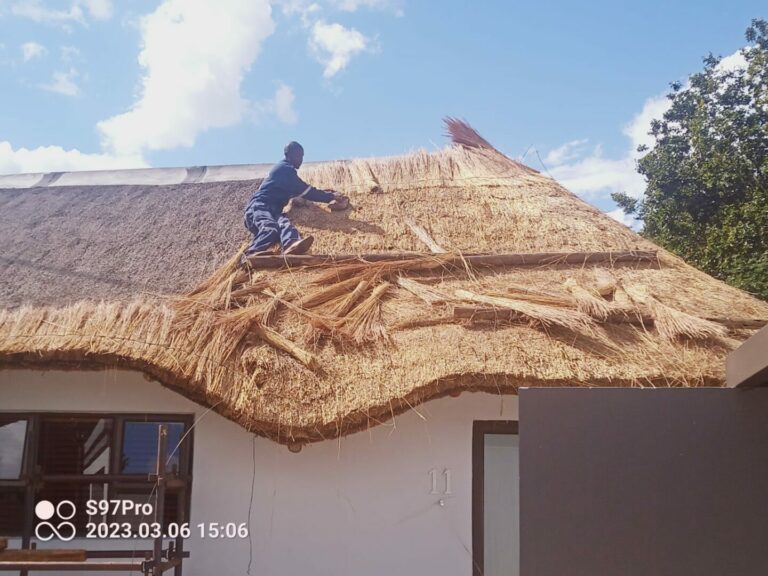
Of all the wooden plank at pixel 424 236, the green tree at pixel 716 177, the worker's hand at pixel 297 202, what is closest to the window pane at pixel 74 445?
the worker's hand at pixel 297 202

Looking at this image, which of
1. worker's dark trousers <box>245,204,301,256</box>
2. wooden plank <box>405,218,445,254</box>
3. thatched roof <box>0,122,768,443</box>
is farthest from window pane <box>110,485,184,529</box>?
wooden plank <box>405,218,445,254</box>

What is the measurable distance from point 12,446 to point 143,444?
3.07ft

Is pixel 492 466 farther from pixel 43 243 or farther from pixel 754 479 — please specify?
pixel 43 243

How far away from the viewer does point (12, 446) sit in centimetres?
518

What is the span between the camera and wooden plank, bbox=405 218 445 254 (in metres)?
5.93

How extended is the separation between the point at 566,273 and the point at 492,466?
62.7 inches

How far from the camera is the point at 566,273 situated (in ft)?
18.3

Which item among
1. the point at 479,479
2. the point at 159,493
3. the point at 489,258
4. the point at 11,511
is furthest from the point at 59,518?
the point at 489,258

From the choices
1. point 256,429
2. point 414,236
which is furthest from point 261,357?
point 414,236

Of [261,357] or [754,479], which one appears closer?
[754,479]

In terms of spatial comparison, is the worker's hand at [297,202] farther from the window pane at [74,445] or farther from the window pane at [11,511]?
the window pane at [11,511]

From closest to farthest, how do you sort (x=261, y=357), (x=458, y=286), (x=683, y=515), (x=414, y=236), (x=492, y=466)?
(x=683, y=515) → (x=261, y=357) → (x=492, y=466) → (x=458, y=286) → (x=414, y=236)

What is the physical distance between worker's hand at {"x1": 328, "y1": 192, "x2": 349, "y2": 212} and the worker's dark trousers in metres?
0.48

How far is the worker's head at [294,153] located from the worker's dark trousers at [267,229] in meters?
0.68
